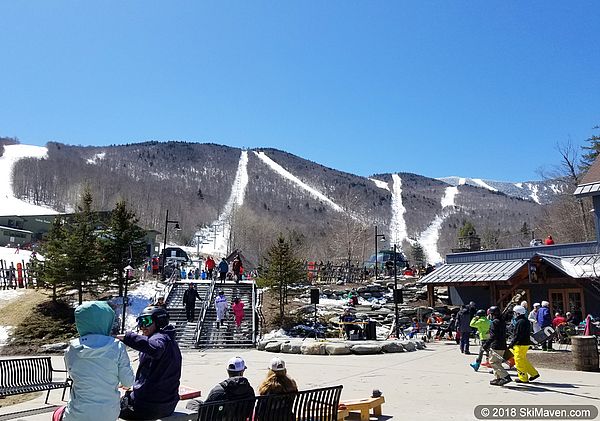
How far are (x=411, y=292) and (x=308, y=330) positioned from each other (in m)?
13.2

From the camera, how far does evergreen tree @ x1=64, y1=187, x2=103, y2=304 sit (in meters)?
25.1

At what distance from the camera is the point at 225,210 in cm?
15612

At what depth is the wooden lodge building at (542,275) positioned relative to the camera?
22.7 metres

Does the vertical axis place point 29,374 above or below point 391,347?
→ above

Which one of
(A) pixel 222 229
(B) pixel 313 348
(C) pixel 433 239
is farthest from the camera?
(C) pixel 433 239

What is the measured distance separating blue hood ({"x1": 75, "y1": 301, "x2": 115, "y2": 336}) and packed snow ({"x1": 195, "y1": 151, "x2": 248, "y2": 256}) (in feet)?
244

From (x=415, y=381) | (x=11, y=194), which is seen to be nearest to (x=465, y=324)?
(x=415, y=381)

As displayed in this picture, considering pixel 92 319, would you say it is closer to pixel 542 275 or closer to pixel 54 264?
pixel 54 264

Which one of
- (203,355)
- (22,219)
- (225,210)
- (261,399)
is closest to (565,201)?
(203,355)

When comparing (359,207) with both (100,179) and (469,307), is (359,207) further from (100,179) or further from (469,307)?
(469,307)

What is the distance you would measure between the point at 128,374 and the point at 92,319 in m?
0.58

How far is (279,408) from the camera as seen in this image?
5.41 metres

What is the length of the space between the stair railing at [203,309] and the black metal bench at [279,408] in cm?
1515

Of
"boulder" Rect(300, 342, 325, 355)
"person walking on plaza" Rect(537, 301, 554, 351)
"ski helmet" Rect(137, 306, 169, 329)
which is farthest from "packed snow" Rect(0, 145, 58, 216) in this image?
"ski helmet" Rect(137, 306, 169, 329)
